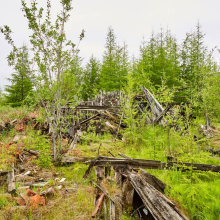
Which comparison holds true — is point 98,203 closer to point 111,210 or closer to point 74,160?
point 111,210

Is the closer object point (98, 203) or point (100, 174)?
point (98, 203)

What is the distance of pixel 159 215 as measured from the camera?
2.19m

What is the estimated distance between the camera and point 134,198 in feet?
10.4

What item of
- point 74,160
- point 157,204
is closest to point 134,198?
point 157,204

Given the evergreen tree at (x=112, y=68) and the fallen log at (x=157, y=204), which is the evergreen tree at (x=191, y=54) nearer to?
the evergreen tree at (x=112, y=68)

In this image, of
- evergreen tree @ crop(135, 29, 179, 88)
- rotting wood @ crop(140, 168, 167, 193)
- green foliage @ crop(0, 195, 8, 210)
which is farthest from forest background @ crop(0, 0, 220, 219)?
evergreen tree @ crop(135, 29, 179, 88)

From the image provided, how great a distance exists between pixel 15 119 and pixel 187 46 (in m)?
22.7

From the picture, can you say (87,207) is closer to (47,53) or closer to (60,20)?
(47,53)

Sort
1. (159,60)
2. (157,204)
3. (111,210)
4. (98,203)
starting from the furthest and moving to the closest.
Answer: (159,60)
(98,203)
(111,210)
(157,204)

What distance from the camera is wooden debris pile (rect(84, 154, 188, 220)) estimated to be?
227 cm

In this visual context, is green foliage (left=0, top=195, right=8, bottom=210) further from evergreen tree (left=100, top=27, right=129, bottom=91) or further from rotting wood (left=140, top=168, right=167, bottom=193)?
evergreen tree (left=100, top=27, right=129, bottom=91)

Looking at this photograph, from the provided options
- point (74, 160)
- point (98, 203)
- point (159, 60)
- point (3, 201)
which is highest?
point (159, 60)

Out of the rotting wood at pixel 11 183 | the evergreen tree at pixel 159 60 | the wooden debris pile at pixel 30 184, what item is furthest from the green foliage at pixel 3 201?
the evergreen tree at pixel 159 60

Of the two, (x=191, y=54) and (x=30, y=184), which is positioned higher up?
(x=191, y=54)
